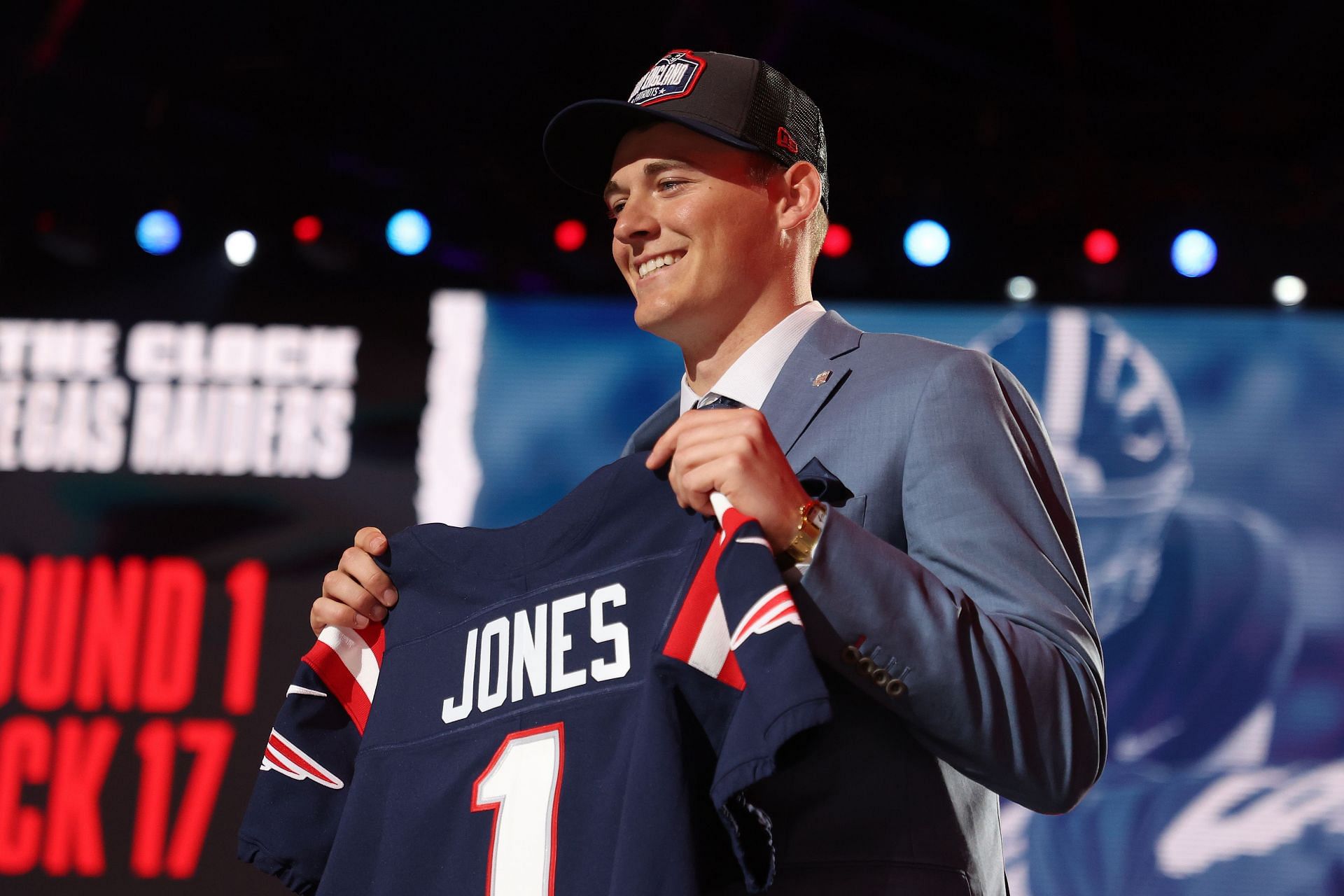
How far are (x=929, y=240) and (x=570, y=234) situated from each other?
4.28ft

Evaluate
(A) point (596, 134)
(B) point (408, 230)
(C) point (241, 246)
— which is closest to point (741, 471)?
(A) point (596, 134)

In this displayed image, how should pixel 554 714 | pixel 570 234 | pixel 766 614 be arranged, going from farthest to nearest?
pixel 570 234 < pixel 554 714 < pixel 766 614

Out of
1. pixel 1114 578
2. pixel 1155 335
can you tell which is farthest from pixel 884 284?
pixel 1114 578

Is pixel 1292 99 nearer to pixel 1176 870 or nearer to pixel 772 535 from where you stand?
pixel 1176 870

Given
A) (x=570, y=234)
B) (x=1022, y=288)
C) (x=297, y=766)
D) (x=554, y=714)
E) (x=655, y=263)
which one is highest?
(x=570, y=234)

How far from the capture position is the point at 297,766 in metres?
1.54

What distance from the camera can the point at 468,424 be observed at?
477 centimetres

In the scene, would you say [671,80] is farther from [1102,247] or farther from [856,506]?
[1102,247]

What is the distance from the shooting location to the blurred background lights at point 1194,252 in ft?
14.9

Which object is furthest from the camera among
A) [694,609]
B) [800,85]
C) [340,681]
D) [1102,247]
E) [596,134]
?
[1102,247]

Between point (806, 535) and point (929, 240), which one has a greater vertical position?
point (929, 240)

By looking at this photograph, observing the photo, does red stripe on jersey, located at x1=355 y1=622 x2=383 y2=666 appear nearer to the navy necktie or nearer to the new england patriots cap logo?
the navy necktie

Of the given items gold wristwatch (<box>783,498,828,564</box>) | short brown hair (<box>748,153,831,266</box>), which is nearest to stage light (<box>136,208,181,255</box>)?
short brown hair (<box>748,153,831,266</box>)

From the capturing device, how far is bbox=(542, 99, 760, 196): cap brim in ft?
5.39
